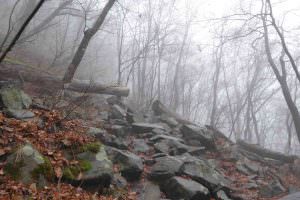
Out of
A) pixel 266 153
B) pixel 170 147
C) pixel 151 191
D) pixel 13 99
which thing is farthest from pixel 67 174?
pixel 266 153

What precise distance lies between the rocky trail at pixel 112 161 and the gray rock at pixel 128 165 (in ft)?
0.08

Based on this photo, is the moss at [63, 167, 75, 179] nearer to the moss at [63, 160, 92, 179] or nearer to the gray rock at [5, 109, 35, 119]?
the moss at [63, 160, 92, 179]

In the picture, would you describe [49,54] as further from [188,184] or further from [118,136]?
[188,184]

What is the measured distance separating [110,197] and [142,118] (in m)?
7.70

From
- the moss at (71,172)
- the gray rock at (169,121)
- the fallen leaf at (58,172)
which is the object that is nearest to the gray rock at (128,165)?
the moss at (71,172)

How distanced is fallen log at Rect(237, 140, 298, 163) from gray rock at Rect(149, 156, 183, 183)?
7.45 m

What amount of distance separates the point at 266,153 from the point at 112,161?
9.36 m

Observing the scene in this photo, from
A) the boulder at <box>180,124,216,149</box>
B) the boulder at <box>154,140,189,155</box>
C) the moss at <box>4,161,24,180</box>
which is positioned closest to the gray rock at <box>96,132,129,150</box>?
the boulder at <box>154,140,189,155</box>

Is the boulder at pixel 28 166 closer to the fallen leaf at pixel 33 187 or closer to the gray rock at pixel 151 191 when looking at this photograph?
the fallen leaf at pixel 33 187

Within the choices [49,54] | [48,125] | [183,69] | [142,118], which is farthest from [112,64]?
[48,125]

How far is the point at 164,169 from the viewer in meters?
8.32

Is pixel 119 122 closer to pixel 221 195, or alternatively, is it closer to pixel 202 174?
pixel 202 174

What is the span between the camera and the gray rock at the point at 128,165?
25.9 ft

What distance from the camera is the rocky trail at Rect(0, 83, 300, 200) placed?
5656mm
